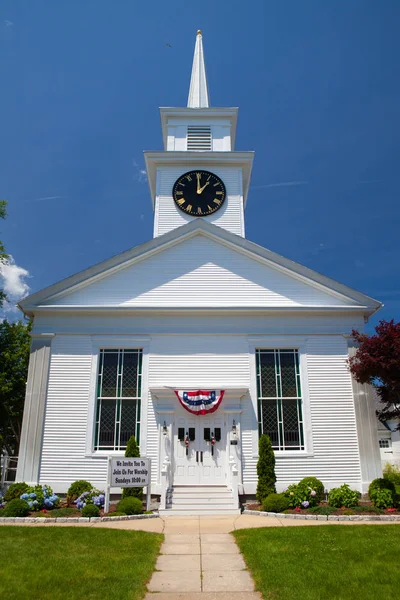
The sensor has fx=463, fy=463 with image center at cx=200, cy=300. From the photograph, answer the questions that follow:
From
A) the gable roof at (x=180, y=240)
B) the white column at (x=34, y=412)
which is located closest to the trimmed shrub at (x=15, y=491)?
the white column at (x=34, y=412)

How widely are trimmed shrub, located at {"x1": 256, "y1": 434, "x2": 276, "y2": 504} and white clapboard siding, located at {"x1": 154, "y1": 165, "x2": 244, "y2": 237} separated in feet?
29.2

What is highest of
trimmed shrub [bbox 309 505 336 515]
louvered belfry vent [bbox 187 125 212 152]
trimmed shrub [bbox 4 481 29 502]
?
louvered belfry vent [bbox 187 125 212 152]

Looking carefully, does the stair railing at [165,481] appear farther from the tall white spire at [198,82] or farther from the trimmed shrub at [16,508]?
the tall white spire at [198,82]

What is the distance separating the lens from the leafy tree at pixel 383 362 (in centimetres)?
1227

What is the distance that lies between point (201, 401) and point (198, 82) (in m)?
18.0

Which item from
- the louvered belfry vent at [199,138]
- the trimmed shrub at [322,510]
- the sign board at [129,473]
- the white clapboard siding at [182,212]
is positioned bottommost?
the trimmed shrub at [322,510]

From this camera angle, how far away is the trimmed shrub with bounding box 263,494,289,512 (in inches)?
470

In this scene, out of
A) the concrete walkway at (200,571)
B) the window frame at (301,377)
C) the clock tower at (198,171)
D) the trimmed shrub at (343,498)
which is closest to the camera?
the concrete walkway at (200,571)

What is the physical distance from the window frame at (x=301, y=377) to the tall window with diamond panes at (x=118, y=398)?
3.51m

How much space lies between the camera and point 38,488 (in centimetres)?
1263

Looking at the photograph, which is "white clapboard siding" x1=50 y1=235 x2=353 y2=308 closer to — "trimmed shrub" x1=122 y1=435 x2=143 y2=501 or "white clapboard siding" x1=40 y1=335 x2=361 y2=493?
"white clapboard siding" x1=40 y1=335 x2=361 y2=493

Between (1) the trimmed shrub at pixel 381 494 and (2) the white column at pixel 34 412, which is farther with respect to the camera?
(2) the white column at pixel 34 412

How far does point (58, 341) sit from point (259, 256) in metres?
7.16

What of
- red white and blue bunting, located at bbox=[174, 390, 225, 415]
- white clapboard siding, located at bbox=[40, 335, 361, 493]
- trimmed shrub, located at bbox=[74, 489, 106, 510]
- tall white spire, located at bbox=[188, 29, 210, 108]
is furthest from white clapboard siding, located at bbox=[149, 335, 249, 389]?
tall white spire, located at bbox=[188, 29, 210, 108]
